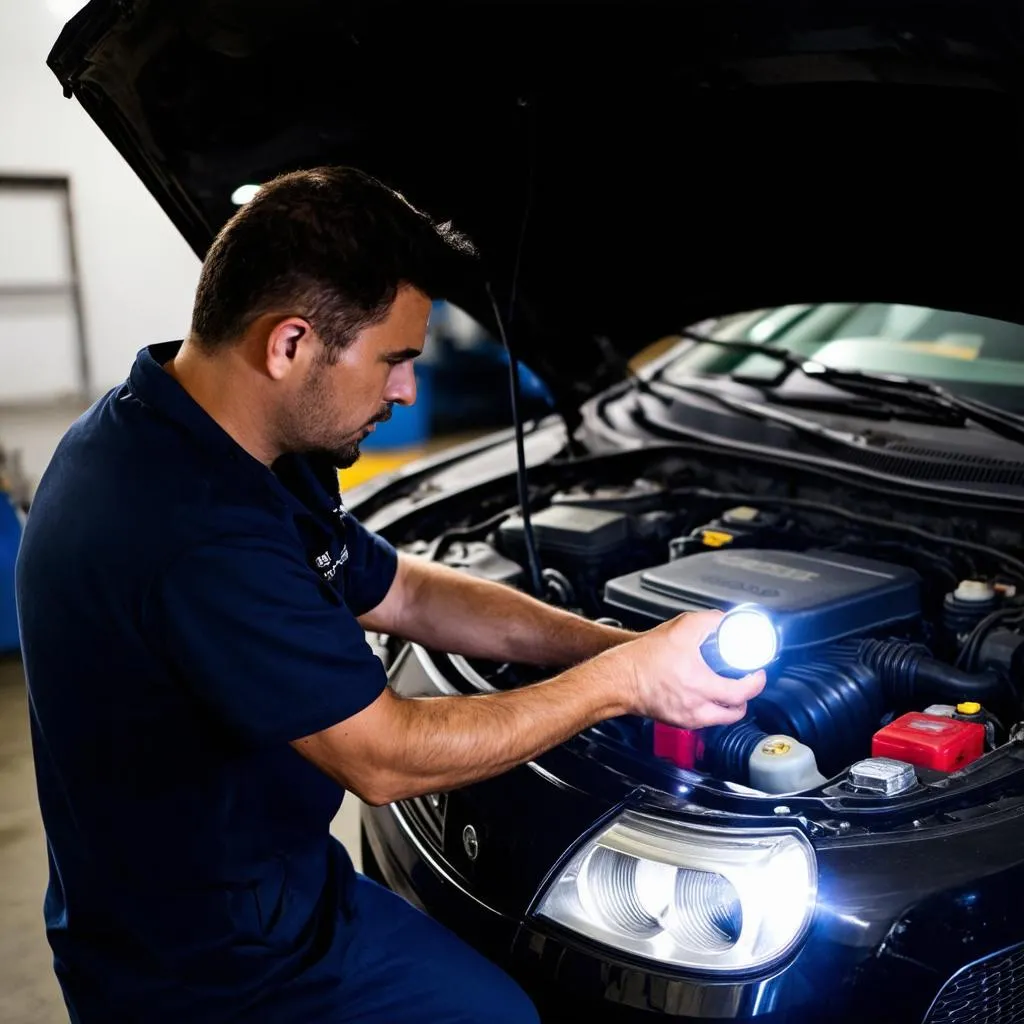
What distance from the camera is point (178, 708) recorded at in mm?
1197

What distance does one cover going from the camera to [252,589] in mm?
1145

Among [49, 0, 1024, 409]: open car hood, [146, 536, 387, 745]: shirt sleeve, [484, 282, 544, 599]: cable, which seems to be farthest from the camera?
[484, 282, 544, 599]: cable

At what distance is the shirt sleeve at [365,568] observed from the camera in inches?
65.2

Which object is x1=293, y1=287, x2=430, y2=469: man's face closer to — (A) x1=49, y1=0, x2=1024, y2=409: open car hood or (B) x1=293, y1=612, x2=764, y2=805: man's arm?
(B) x1=293, y1=612, x2=764, y2=805: man's arm

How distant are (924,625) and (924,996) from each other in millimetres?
730

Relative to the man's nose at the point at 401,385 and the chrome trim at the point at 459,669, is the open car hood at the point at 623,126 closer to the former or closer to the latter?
the man's nose at the point at 401,385

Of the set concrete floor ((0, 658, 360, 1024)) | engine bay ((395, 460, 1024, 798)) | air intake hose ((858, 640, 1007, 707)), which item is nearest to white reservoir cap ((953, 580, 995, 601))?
engine bay ((395, 460, 1024, 798))

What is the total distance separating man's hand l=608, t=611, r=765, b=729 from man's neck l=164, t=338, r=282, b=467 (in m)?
0.50

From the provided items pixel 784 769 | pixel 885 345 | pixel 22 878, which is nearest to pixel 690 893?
pixel 784 769

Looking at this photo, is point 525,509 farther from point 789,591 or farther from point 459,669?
point 789,591

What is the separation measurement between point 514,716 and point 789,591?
1.84ft

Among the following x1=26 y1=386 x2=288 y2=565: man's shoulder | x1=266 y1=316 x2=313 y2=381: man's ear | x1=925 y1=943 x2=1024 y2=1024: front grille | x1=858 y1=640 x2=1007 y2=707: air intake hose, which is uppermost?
x1=266 y1=316 x2=313 y2=381: man's ear

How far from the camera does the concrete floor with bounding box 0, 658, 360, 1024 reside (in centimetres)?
203

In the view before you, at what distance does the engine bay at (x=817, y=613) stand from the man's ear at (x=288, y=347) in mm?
631
